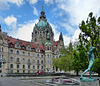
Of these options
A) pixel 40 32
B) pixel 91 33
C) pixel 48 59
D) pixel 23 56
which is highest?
pixel 40 32

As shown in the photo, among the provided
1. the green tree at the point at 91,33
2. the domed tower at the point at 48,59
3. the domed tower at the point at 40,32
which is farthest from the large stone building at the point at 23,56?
the green tree at the point at 91,33

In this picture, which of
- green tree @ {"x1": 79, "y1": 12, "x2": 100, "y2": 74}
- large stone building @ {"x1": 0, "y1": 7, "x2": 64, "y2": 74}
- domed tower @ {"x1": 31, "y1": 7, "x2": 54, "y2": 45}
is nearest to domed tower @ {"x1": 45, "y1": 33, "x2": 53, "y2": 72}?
large stone building @ {"x1": 0, "y1": 7, "x2": 64, "y2": 74}

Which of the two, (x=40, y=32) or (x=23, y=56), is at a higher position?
Answer: (x=40, y=32)

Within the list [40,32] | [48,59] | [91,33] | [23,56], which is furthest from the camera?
[40,32]

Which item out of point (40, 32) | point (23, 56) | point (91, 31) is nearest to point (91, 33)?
point (91, 31)

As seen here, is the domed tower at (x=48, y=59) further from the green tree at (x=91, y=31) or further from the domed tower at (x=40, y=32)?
the green tree at (x=91, y=31)

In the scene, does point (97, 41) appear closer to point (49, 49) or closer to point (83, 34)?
point (83, 34)

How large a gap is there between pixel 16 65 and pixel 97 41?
4689 cm

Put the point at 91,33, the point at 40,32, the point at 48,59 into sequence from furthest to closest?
the point at 40,32, the point at 48,59, the point at 91,33

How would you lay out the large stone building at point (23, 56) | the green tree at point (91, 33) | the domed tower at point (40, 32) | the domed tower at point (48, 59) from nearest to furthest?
the green tree at point (91, 33)
the large stone building at point (23, 56)
the domed tower at point (48, 59)
the domed tower at point (40, 32)

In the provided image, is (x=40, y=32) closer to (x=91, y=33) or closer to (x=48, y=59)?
(x=48, y=59)

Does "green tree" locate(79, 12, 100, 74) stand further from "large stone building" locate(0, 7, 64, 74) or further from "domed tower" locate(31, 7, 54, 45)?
"domed tower" locate(31, 7, 54, 45)

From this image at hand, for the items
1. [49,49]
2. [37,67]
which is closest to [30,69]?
[37,67]

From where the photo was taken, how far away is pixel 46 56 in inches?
2908
